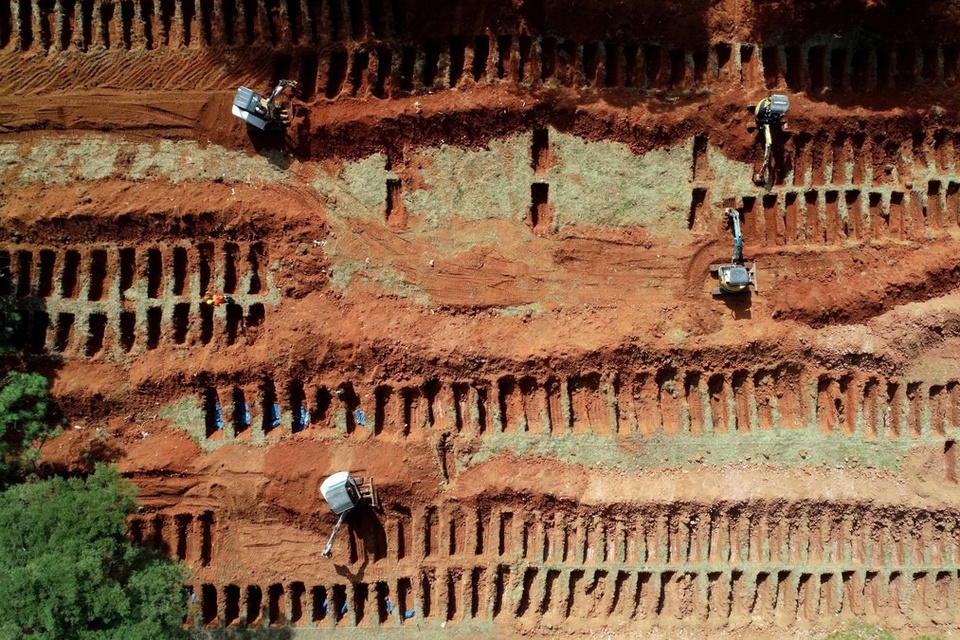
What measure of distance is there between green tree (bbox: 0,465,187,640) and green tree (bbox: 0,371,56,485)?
0.45 m

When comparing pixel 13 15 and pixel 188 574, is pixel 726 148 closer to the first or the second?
pixel 188 574

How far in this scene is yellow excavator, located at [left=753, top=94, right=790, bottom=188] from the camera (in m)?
8.27

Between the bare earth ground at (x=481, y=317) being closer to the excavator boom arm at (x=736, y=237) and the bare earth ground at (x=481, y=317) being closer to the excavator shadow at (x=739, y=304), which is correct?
the excavator shadow at (x=739, y=304)

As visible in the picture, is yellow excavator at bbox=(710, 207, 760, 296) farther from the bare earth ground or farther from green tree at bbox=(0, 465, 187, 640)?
green tree at bbox=(0, 465, 187, 640)

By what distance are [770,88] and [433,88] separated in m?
4.63

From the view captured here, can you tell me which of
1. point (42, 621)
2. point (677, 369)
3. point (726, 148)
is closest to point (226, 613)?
point (42, 621)

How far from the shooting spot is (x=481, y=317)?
8547 millimetres

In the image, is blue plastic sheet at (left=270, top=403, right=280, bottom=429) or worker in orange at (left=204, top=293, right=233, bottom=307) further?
blue plastic sheet at (left=270, top=403, right=280, bottom=429)

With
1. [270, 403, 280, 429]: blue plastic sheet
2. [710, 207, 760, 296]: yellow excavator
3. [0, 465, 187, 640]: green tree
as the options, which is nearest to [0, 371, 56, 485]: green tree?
[0, 465, 187, 640]: green tree

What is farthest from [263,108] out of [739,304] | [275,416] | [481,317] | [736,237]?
[739,304]

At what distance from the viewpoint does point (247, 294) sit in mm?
8484

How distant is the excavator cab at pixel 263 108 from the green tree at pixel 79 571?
192 inches

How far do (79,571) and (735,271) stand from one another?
28.6 ft

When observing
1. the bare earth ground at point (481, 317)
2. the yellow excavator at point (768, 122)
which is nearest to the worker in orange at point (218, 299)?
the bare earth ground at point (481, 317)
